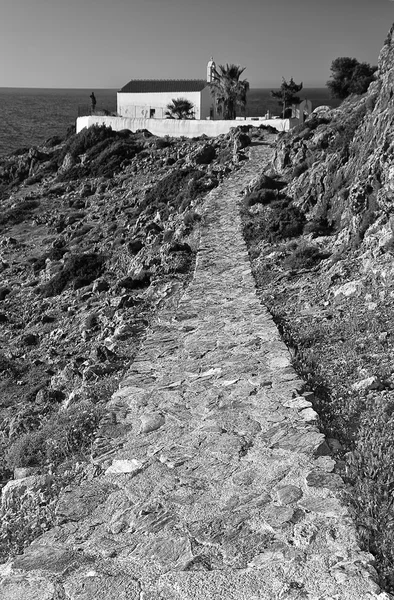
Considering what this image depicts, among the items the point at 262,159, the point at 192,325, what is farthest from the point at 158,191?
the point at 192,325

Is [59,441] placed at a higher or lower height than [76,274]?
higher

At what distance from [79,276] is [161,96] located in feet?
121

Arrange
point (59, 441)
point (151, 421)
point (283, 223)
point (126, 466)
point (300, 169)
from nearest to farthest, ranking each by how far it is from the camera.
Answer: point (126, 466)
point (151, 421)
point (59, 441)
point (283, 223)
point (300, 169)

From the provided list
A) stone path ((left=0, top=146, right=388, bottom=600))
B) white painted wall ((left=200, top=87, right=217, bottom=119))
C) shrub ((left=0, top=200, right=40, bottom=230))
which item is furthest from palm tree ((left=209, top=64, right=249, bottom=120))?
stone path ((left=0, top=146, right=388, bottom=600))

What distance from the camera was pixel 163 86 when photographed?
57500mm

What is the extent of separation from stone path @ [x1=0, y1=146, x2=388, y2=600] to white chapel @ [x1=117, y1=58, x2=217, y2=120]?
1901 inches

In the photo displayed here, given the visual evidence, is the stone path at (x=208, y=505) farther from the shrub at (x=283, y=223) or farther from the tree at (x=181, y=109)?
the tree at (x=181, y=109)

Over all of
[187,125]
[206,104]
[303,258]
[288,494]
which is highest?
[206,104]

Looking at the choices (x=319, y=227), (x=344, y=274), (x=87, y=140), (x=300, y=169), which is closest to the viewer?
(x=344, y=274)

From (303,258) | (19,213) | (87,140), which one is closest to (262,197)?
(303,258)

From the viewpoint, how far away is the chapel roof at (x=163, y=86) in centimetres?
5479

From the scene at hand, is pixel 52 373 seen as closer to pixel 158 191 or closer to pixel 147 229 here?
pixel 147 229

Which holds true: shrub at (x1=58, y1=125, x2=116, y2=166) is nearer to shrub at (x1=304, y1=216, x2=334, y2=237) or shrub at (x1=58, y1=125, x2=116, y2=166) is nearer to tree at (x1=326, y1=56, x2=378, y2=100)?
tree at (x1=326, y1=56, x2=378, y2=100)

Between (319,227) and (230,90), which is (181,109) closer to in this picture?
(230,90)
